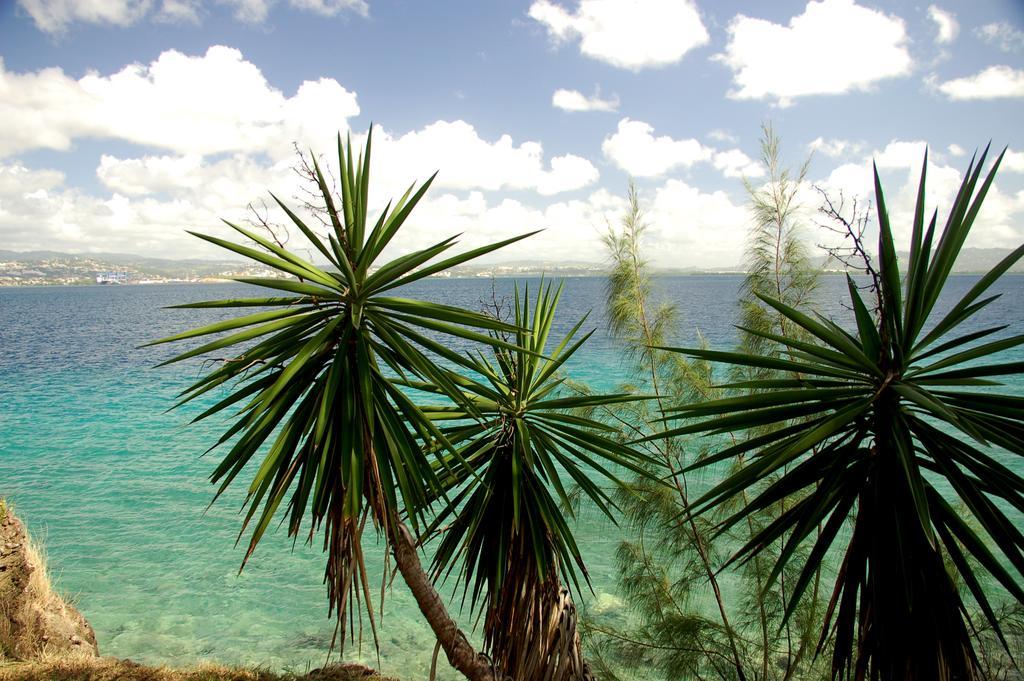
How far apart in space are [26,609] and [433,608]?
19.6ft

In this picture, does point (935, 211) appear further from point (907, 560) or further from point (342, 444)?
point (342, 444)

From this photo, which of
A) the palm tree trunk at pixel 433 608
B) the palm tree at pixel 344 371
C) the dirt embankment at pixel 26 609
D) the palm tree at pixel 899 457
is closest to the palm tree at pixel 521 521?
the palm tree trunk at pixel 433 608

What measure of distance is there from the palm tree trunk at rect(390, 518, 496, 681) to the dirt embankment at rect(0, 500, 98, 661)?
5.35 metres

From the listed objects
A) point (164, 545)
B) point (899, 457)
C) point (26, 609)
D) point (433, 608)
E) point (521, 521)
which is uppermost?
point (899, 457)

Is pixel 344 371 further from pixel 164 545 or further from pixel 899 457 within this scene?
pixel 164 545

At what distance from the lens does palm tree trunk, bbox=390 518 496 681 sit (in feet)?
11.2

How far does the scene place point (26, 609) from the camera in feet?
22.0

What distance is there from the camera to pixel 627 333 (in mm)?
7008

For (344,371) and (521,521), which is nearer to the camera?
(344,371)

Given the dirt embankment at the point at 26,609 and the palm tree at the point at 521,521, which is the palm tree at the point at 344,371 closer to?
the palm tree at the point at 521,521

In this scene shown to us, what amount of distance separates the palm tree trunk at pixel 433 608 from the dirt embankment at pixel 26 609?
17.5 ft

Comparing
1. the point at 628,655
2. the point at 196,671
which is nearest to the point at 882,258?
the point at 628,655

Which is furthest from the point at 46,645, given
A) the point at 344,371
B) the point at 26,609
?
the point at 344,371

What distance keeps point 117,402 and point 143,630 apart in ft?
52.9
